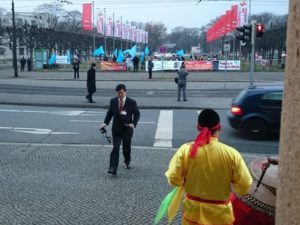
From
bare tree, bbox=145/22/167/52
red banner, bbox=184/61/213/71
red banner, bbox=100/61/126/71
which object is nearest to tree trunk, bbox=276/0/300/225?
red banner, bbox=184/61/213/71

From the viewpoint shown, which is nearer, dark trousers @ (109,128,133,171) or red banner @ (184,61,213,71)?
dark trousers @ (109,128,133,171)

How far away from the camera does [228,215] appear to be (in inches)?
137

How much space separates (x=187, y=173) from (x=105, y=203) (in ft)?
11.3

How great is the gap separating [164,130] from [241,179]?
10.6 metres

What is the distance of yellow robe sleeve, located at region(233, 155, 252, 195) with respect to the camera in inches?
133

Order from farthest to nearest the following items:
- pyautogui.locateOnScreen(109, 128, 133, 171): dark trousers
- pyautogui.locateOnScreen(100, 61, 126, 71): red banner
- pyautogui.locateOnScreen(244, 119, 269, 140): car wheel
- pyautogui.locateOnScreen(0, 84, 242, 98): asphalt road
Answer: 1. pyautogui.locateOnScreen(100, 61, 126, 71): red banner
2. pyautogui.locateOnScreen(0, 84, 242, 98): asphalt road
3. pyautogui.locateOnScreen(244, 119, 269, 140): car wheel
4. pyautogui.locateOnScreen(109, 128, 133, 171): dark trousers

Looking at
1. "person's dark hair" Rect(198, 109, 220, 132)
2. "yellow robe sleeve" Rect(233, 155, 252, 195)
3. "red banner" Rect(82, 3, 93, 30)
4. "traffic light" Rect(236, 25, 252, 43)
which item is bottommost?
"yellow robe sleeve" Rect(233, 155, 252, 195)

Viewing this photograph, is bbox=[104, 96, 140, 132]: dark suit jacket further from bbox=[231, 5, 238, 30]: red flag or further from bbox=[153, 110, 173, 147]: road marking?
bbox=[231, 5, 238, 30]: red flag

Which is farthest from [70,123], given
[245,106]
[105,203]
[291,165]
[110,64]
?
[110,64]

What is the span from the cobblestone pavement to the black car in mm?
2670

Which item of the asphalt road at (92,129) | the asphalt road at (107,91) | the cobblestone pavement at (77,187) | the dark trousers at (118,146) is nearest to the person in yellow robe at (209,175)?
the cobblestone pavement at (77,187)

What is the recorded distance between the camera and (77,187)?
7.60 m

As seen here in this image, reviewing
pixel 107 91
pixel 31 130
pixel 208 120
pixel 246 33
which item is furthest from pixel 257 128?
pixel 107 91

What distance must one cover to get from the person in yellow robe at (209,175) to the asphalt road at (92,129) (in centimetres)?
791
